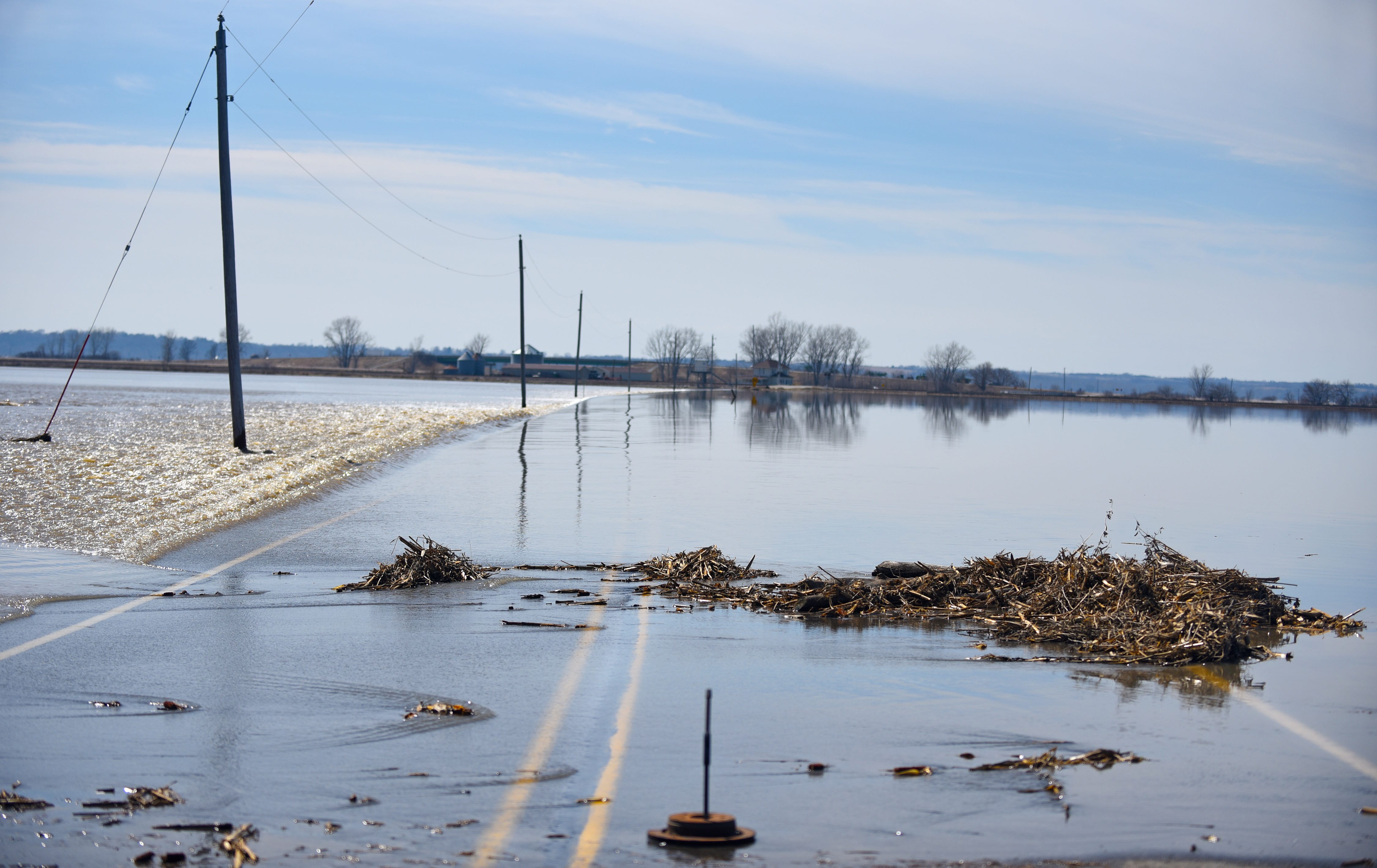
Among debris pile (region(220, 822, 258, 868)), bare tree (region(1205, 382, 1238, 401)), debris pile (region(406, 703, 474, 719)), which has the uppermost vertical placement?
bare tree (region(1205, 382, 1238, 401))

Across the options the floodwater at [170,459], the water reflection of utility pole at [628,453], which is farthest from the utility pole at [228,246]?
the water reflection of utility pole at [628,453]

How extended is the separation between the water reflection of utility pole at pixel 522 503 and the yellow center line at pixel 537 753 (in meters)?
5.55

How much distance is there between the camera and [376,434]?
124 ft

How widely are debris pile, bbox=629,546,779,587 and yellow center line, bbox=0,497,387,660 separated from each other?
435cm

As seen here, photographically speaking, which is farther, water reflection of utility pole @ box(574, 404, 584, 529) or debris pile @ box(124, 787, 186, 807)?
water reflection of utility pole @ box(574, 404, 584, 529)

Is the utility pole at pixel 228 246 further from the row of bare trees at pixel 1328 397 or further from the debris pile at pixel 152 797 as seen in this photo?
the row of bare trees at pixel 1328 397

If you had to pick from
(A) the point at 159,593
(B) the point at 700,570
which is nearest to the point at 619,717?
(B) the point at 700,570

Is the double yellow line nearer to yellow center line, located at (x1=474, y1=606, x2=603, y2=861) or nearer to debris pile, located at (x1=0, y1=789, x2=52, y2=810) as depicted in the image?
yellow center line, located at (x1=474, y1=606, x2=603, y2=861)

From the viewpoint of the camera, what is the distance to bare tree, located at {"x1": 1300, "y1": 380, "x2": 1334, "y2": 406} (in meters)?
171

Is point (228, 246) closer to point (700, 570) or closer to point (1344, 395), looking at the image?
point (700, 570)

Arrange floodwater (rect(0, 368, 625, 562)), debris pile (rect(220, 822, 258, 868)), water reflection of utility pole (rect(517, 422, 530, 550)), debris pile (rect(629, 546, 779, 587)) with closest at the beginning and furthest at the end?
debris pile (rect(220, 822, 258, 868))
debris pile (rect(629, 546, 779, 587))
water reflection of utility pole (rect(517, 422, 530, 550))
floodwater (rect(0, 368, 625, 562))

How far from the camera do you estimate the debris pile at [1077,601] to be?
30.1 feet

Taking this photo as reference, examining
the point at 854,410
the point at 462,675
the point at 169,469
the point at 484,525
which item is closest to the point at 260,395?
the point at 854,410

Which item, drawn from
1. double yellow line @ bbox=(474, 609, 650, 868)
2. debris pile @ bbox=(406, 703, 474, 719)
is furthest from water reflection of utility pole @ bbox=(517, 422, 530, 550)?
debris pile @ bbox=(406, 703, 474, 719)
